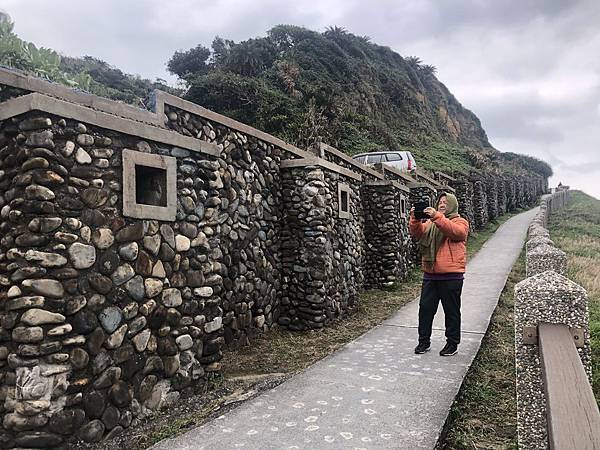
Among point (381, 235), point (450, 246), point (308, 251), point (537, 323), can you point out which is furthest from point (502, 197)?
point (537, 323)

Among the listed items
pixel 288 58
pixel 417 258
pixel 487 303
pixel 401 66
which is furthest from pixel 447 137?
pixel 487 303

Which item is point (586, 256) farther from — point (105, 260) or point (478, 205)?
point (105, 260)

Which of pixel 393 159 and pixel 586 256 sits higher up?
pixel 393 159

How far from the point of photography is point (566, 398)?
1921mm

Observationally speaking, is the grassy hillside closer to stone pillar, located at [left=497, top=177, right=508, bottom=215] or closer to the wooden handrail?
the wooden handrail

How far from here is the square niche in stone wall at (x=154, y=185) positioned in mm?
3953

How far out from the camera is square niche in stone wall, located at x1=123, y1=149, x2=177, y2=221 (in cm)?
395

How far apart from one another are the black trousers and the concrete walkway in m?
0.24

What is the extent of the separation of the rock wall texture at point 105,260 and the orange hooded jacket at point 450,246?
2.36 m

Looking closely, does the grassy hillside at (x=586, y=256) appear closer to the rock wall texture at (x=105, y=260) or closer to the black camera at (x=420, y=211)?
the black camera at (x=420, y=211)

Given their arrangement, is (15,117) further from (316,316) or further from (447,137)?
(447,137)

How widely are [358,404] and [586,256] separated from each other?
11303 millimetres

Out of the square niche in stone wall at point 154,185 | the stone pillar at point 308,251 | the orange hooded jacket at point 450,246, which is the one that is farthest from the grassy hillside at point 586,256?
the square niche in stone wall at point 154,185

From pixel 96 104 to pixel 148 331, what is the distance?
1.98 meters
